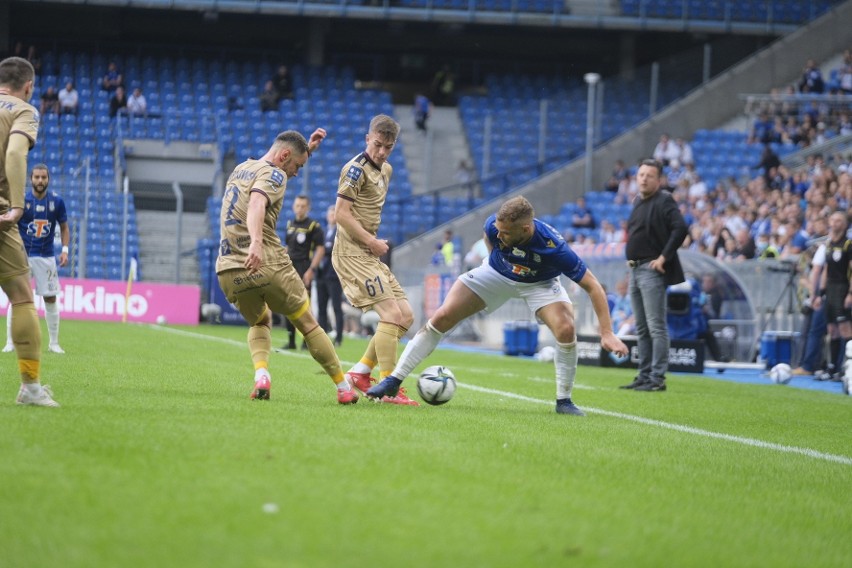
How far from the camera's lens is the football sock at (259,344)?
8945mm

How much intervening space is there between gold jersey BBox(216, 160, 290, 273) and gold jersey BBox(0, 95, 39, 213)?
1557 millimetres

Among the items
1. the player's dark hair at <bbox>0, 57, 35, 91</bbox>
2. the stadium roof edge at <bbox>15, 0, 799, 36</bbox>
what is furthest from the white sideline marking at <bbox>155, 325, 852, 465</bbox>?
the stadium roof edge at <bbox>15, 0, 799, 36</bbox>

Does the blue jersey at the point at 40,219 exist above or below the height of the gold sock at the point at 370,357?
above

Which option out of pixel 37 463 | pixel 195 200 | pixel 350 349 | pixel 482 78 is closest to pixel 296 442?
pixel 37 463

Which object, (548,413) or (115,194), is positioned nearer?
(548,413)

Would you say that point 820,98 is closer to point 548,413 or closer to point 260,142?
point 260,142

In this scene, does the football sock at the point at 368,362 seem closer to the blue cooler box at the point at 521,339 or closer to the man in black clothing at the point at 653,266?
the man in black clothing at the point at 653,266

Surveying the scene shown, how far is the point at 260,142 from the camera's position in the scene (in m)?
36.0

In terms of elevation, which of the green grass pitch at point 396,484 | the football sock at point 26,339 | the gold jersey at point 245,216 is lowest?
the green grass pitch at point 396,484

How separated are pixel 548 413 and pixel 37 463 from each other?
4.75 meters

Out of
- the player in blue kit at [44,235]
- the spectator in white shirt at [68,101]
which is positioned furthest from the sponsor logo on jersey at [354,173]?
the spectator in white shirt at [68,101]

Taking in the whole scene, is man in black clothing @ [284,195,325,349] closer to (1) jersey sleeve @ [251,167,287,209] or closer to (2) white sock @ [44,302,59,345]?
(2) white sock @ [44,302,59,345]

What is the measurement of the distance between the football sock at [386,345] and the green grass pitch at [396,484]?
1.68ft

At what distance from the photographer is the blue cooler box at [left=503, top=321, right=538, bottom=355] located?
2072cm
